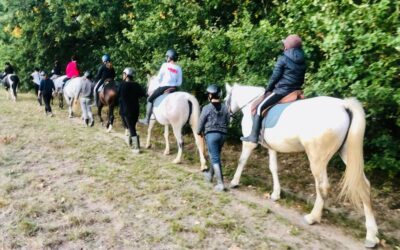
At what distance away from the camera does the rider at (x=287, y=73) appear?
685 cm

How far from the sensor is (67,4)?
1692 cm

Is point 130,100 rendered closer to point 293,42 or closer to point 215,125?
point 215,125

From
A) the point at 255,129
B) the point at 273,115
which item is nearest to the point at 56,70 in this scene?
the point at 255,129

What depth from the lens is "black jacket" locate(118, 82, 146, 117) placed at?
1077 cm

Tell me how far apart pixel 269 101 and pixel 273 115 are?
28 centimetres

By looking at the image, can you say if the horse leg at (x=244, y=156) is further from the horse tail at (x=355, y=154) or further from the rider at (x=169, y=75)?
the rider at (x=169, y=75)

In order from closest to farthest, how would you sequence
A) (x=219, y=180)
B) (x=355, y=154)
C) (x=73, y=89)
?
(x=355, y=154), (x=219, y=180), (x=73, y=89)

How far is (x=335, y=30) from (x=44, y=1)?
15.9m

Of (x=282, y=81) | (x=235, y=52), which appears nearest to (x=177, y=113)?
(x=235, y=52)

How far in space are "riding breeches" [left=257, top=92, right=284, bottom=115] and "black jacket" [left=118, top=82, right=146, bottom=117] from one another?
4661 mm

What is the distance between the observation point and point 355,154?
19.7 ft

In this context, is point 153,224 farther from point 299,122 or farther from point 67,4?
point 67,4

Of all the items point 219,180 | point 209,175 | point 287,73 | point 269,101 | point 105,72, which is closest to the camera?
point 287,73

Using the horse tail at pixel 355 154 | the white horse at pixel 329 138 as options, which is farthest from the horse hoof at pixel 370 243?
the horse tail at pixel 355 154
